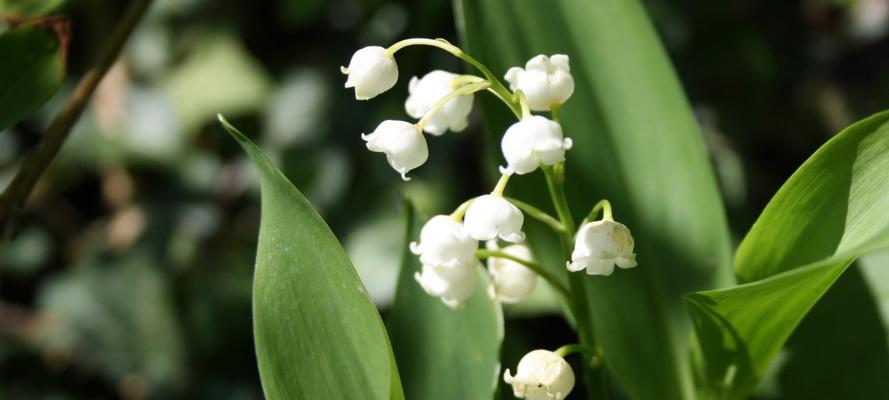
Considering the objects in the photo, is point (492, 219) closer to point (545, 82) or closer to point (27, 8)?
point (545, 82)

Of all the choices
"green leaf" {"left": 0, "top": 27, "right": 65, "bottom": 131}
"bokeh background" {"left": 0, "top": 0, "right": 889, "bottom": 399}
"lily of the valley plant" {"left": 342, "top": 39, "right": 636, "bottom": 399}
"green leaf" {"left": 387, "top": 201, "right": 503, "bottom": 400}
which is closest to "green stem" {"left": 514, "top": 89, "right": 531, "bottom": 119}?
"lily of the valley plant" {"left": 342, "top": 39, "right": 636, "bottom": 399}

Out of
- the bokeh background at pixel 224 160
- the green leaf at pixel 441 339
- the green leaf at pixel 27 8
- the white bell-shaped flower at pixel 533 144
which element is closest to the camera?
the white bell-shaped flower at pixel 533 144

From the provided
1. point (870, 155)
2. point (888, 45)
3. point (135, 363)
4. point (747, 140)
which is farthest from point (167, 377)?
Answer: point (888, 45)

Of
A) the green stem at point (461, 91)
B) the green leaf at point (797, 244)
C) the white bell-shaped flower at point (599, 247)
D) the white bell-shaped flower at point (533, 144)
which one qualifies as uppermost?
the green stem at point (461, 91)

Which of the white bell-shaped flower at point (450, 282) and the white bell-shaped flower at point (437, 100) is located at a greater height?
the white bell-shaped flower at point (437, 100)

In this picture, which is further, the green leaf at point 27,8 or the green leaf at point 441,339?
the green leaf at point 27,8

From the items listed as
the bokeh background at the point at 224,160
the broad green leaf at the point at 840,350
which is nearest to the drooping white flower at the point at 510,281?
the broad green leaf at the point at 840,350

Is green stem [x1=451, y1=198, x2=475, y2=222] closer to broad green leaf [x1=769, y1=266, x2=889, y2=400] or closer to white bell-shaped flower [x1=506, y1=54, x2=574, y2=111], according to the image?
white bell-shaped flower [x1=506, y1=54, x2=574, y2=111]

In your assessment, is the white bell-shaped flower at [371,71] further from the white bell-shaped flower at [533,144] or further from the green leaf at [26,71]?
the green leaf at [26,71]
